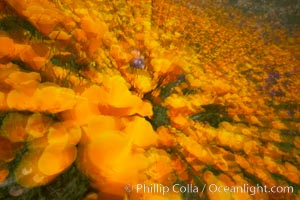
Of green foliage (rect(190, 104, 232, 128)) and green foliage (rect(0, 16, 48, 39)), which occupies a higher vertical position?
green foliage (rect(0, 16, 48, 39))

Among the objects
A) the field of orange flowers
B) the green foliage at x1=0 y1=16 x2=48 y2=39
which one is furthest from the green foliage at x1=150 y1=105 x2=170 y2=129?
the green foliage at x1=0 y1=16 x2=48 y2=39

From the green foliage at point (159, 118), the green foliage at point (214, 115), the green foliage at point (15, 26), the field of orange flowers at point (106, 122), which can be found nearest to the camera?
the field of orange flowers at point (106, 122)

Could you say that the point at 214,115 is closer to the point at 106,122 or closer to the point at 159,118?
the point at 159,118

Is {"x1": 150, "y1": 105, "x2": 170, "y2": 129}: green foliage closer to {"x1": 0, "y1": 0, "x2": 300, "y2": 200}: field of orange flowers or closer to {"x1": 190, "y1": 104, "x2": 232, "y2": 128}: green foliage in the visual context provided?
Result: {"x1": 0, "y1": 0, "x2": 300, "y2": 200}: field of orange flowers

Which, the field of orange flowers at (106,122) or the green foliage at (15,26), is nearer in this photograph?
the field of orange flowers at (106,122)

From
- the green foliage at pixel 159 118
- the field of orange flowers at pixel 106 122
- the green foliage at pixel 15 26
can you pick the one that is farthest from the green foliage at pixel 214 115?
the green foliage at pixel 15 26

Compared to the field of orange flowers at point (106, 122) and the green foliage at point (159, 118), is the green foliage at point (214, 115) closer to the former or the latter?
the field of orange flowers at point (106, 122)

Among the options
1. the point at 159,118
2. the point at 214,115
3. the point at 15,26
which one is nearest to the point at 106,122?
the point at 15,26

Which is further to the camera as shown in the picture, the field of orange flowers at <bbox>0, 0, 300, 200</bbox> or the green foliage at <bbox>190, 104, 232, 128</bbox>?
the green foliage at <bbox>190, 104, 232, 128</bbox>

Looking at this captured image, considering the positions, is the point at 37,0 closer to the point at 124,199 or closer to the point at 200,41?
the point at 124,199
